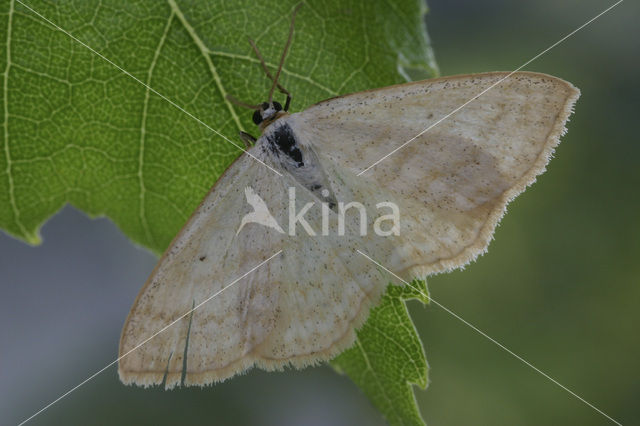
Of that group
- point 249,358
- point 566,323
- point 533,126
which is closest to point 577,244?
point 566,323

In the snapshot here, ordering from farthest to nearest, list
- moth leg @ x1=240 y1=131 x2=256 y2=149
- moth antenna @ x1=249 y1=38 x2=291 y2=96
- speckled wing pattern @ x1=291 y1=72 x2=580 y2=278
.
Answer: moth leg @ x1=240 y1=131 x2=256 y2=149 < moth antenna @ x1=249 y1=38 x2=291 y2=96 < speckled wing pattern @ x1=291 y1=72 x2=580 y2=278

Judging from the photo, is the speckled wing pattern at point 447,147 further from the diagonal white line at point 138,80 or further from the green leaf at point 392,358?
the diagonal white line at point 138,80

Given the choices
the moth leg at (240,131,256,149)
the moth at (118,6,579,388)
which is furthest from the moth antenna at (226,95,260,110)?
the moth leg at (240,131,256,149)

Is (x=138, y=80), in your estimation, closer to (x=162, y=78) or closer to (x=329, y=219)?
(x=162, y=78)

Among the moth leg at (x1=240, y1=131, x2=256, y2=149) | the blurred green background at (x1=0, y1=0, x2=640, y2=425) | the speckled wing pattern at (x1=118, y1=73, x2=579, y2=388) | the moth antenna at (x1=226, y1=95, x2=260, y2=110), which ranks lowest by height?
the blurred green background at (x1=0, y1=0, x2=640, y2=425)

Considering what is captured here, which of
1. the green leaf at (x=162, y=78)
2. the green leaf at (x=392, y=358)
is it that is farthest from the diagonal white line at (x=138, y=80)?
the green leaf at (x=392, y=358)

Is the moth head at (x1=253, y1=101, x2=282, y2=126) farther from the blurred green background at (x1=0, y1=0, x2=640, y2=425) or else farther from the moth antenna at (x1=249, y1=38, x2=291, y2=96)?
the blurred green background at (x1=0, y1=0, x2=640, y2=425)

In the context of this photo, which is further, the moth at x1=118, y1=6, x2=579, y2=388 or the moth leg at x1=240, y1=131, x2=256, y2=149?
the moth leg at x1=240, y1=131, x2=256, y2=149

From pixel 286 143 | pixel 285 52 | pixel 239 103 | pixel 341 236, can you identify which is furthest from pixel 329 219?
pixel 285 52
